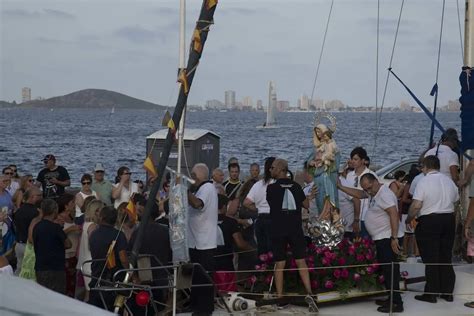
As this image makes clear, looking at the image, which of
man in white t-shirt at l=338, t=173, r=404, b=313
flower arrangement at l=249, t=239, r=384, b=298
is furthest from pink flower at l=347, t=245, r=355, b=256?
man in white t-shirt at l=338, t=173, r=404, b=313

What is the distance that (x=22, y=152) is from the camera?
6462cm

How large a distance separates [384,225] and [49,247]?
Answer: 3.65 m

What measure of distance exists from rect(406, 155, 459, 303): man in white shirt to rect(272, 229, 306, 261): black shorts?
1.34 m

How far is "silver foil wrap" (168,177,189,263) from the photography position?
9102 millimetres

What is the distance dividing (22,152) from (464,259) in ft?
183

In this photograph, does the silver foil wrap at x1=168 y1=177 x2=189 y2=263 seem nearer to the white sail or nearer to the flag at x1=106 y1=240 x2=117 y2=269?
Result: the flag at x1=106 y1=240 x2=117 y2=269

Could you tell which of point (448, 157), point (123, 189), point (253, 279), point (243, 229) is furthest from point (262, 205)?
point (123, 189)

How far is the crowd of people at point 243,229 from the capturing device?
31.8 feet

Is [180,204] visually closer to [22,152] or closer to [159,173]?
[159,173]

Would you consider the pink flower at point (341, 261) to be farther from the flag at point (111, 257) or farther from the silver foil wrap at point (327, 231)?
the flag at point (111, 257)

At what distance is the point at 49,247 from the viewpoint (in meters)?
9.75

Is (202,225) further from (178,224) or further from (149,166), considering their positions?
(149,166)

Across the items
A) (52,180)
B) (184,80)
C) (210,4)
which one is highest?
(210,4)

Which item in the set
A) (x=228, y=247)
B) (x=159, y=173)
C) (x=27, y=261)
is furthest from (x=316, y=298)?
(x=27, y=261)
